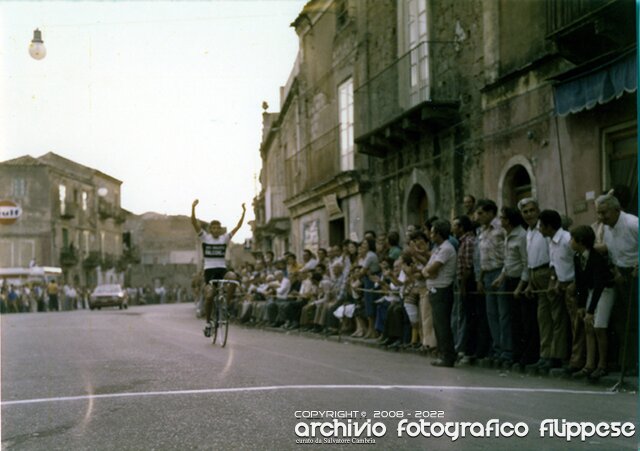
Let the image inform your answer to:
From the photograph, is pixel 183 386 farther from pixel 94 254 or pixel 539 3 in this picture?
pixel 94 254

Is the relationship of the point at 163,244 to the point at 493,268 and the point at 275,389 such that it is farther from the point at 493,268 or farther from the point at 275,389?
the point at 275,389

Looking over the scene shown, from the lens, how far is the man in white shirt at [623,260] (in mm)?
7480

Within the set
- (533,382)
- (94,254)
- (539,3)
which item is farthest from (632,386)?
(94,254)

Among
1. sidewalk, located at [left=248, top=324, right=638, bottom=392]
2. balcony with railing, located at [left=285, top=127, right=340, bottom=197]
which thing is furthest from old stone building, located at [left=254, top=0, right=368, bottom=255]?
sidewalk, located at [left=248, top=324, right=638, bottom=392]

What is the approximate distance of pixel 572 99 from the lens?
10.9m

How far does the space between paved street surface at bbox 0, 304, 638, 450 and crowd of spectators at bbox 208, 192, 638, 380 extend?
1.58ft

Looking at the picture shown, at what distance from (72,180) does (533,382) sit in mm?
60476

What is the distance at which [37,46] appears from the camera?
523 centimetres

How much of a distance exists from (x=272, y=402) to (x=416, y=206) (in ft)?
41.0

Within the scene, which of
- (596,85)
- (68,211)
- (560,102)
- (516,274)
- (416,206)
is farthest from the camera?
(68,211)

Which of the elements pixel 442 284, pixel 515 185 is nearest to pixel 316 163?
pixel 515 185

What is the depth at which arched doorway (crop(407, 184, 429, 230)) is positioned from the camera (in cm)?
1786

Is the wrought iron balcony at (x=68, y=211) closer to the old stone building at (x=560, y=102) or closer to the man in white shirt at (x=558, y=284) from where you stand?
the old stone building at (x=560, y=102)

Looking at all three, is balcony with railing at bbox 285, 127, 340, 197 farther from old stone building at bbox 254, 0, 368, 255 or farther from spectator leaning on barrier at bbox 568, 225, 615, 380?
spectator leaning on barrier at bbox 568, 225, 615, 380
